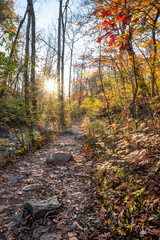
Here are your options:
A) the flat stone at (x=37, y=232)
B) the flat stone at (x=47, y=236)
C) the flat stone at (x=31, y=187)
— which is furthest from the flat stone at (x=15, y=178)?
the flat stone at (x=47, y=236)

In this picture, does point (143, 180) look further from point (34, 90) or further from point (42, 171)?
point (34, 90)

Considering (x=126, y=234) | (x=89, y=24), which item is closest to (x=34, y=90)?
(x=89, y=24)

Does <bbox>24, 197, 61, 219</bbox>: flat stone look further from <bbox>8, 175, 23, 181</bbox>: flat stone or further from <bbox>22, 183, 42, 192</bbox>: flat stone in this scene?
<bbox>8, 175, 23, 181</bbox>: flat stone

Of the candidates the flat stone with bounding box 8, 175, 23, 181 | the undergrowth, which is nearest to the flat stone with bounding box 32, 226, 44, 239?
the undergrowth

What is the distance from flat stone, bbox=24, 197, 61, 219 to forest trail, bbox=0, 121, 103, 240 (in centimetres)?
8

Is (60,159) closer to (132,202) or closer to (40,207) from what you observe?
(40,207)

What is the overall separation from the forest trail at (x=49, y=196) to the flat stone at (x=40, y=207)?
8 centimetres

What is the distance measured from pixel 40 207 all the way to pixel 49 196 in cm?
54

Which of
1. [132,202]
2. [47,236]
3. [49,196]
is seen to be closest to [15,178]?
[49,196]

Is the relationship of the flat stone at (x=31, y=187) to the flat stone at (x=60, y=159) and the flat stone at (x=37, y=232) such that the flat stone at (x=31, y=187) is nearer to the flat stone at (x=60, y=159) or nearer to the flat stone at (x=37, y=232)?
the flat stone at (x=37, y=232)

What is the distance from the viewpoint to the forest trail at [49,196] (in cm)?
180

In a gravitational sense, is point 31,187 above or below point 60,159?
below

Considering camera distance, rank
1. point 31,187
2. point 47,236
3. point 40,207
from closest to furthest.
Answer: point 47,236 → point 40,207 → point 31,187

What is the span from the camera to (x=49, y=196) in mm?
2576
